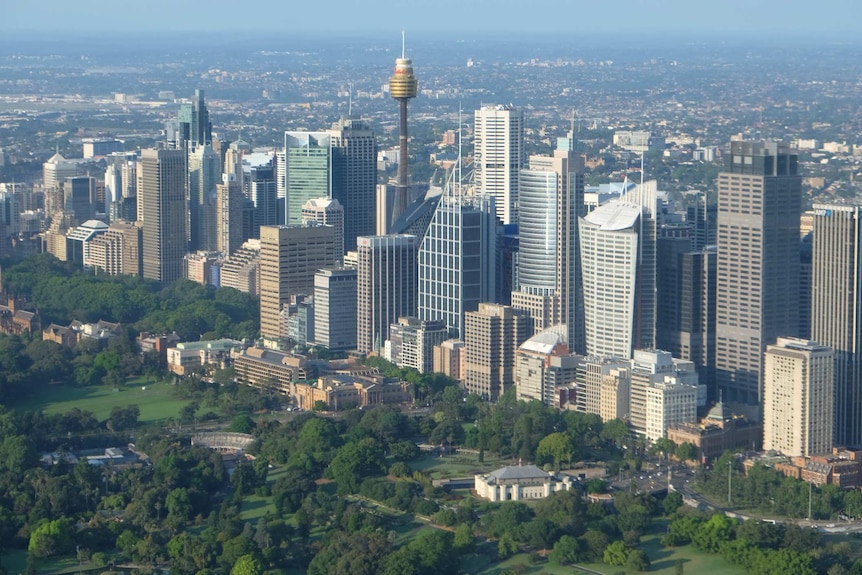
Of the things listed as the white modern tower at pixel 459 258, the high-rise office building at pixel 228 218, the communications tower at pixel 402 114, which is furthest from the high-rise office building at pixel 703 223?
the high-rise office building at pixel 228 218

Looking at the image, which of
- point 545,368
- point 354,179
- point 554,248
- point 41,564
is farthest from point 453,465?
point 354,179

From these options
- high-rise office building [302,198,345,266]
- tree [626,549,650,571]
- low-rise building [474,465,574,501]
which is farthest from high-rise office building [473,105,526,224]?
tree [626,549,650,571]

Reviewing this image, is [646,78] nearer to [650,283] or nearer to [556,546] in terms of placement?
[650,283]

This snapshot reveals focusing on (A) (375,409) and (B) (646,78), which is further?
(B) (646,78)

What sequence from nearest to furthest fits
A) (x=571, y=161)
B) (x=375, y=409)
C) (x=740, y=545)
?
1. (x=740, y=545)
2. (x=375, y=409)
3. (x=571, y=161)

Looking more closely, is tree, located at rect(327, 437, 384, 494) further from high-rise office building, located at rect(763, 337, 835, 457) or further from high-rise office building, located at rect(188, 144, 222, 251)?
high-rise office building, located at rect(188, 144, 222, 251)

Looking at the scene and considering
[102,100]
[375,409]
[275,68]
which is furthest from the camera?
[275,68]

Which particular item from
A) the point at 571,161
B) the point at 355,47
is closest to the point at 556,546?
the point at 571,161
